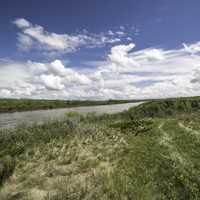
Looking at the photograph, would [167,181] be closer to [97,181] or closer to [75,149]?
[97,181]

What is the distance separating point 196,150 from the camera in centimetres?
922

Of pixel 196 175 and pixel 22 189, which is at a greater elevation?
pixel 196 175

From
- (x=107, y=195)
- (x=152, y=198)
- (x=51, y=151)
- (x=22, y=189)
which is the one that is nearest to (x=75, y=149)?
(x=51, y=151)

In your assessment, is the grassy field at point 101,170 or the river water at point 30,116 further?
the river water at point 30,116

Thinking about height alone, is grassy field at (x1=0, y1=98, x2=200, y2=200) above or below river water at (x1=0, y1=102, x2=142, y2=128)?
above

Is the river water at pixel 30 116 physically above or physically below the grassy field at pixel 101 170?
below

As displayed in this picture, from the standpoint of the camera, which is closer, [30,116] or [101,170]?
→ [101,170]

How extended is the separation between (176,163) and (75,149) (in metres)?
4.83

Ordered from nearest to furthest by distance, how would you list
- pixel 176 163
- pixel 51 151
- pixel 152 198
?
pixel 152 198 → pixel 176 163 → pixel 51 151

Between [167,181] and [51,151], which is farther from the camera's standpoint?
[51,151]

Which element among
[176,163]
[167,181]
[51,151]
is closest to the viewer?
[167,181]

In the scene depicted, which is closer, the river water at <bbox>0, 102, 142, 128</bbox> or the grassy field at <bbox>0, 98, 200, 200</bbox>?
the grassy field at <bbox>0, 98, 200, 200</bbox>

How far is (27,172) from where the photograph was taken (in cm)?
768

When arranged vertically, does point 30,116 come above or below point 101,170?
below
